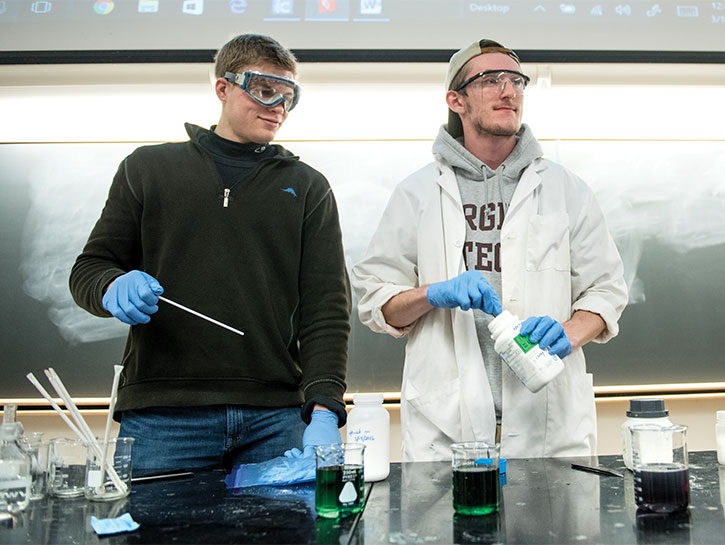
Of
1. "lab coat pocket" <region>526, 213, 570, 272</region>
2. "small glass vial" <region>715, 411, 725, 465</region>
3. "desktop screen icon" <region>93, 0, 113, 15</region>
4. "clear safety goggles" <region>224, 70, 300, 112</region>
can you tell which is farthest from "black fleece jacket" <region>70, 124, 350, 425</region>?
"desktop screen icon" <region>93, 0, 113, 15</region>

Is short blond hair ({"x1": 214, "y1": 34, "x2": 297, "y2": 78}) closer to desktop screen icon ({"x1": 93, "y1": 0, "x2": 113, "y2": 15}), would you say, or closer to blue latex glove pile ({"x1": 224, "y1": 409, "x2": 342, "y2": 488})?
blue latex glove pile ({"x1": 224, "y1": 409, "x2": 342, "y2": 488})

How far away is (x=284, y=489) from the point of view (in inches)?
44.4

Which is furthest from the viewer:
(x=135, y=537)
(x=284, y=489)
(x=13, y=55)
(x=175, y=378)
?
(x=13, y=55)

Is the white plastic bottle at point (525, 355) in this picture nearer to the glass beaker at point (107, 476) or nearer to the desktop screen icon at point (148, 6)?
the glass beaker at point (107, 476)

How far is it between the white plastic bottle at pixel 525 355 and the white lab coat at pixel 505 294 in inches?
9.1

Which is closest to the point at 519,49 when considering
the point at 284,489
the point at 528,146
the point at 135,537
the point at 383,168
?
the point at 383,168

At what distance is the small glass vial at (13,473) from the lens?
103cm

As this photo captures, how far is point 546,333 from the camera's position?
1.45 metres

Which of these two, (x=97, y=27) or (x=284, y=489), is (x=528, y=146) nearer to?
(x=284, y=489)

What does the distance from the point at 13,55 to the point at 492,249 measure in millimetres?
2232

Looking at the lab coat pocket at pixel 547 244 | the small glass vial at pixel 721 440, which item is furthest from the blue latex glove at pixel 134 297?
the small glass vial at pixel 721 440

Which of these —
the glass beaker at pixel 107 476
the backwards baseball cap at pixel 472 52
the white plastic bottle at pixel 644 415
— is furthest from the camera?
the backwards baseball cap at pixel 472 52

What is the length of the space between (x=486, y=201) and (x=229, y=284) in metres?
0.77

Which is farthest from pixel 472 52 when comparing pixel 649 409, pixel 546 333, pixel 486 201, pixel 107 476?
pixel 107 476
